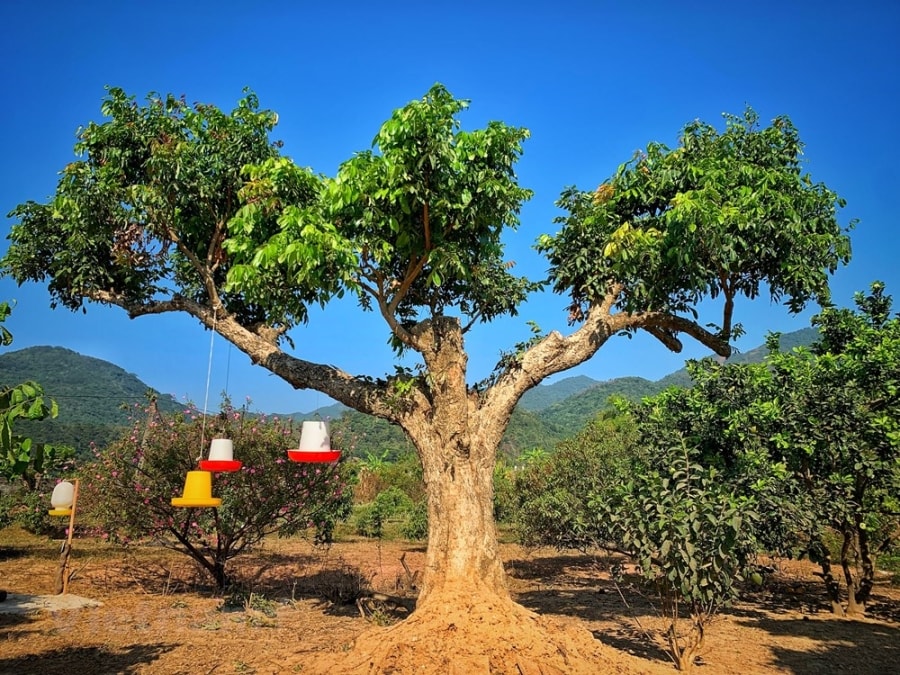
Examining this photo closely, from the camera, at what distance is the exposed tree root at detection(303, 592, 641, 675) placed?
491cm

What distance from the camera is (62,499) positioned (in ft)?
29.3

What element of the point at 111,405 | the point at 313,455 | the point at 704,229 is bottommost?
the point at 313,455

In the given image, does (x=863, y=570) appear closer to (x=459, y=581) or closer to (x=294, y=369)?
(x=459, y=581)

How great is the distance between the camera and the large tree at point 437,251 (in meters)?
6.12

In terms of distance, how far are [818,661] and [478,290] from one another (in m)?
5.80

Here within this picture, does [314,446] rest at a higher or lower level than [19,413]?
lower

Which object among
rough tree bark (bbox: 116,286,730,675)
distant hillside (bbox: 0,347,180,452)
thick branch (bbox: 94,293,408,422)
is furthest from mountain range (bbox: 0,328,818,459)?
rough tree bark (bbox: 116,286,730,675)

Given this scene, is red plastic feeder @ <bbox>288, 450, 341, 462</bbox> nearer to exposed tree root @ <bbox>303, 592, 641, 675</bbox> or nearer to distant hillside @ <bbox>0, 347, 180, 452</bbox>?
exposed tree root @ <bbox>303, 592, 641, 675</bbox>

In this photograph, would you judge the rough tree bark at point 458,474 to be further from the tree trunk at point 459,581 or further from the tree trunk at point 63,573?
the tree trunk at point 63,573

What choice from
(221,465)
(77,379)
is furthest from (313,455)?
(77,379)

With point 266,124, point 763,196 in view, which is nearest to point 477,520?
point 763,196

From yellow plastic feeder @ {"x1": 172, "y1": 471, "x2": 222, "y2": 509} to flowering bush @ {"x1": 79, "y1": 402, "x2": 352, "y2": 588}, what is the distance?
3.62m

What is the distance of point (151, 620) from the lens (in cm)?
791

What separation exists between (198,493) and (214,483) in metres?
4.29
